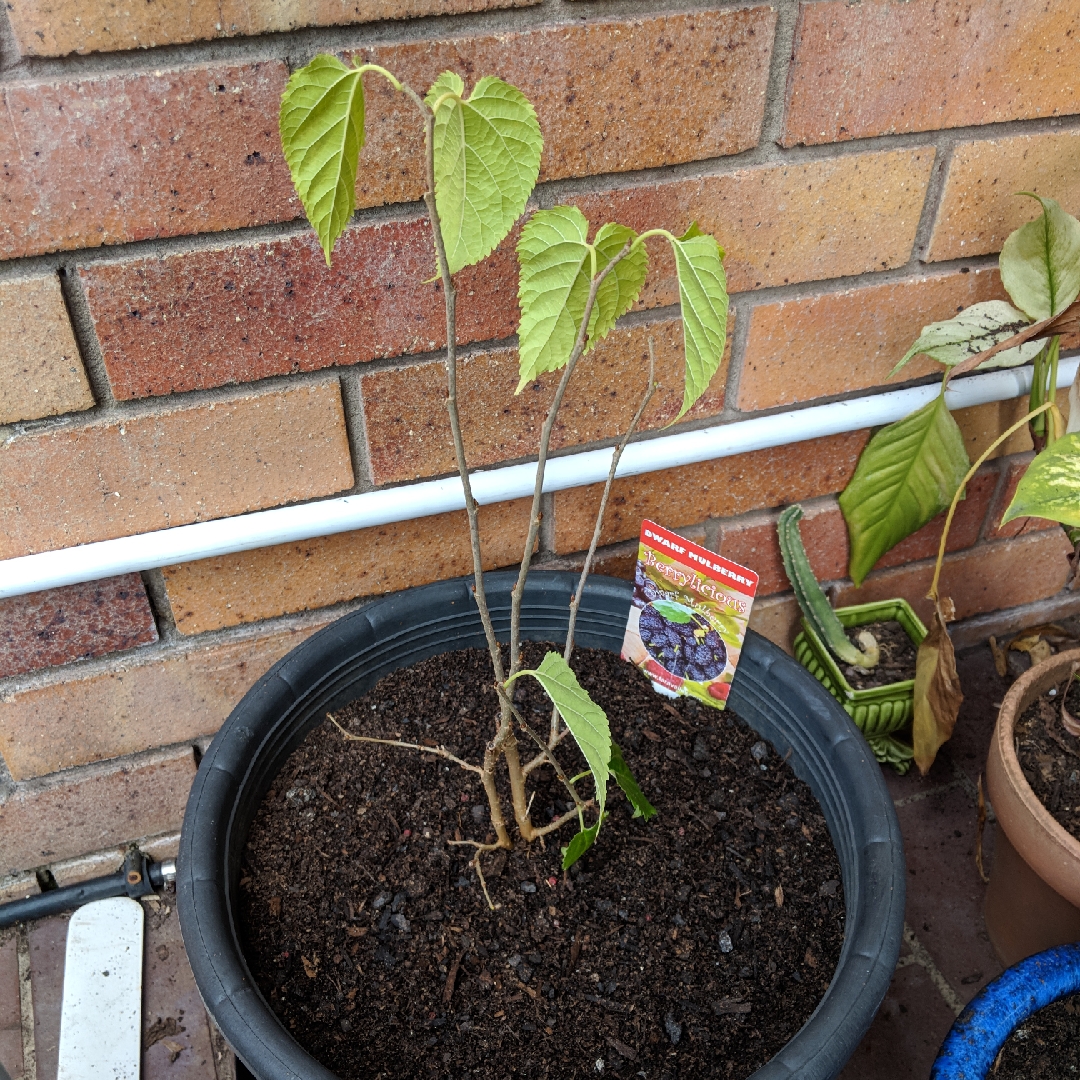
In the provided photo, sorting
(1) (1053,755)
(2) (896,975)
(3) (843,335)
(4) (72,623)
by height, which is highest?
(3) (843,335)

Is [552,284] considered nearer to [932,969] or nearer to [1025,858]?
[1025,858]

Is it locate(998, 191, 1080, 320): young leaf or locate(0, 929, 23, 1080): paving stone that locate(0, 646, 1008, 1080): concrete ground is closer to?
locate(0, 929, 23, 1080): paving stone

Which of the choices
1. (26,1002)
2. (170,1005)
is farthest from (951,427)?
(26,1002)

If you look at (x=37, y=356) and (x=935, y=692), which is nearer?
(x=37, y=356)

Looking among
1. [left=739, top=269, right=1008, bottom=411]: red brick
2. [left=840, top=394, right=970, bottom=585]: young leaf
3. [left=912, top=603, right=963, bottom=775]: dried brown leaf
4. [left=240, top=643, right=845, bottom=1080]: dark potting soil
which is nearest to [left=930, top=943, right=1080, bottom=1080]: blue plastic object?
[left=240, top=643, right=845, bottom=1080]: dark potting soil

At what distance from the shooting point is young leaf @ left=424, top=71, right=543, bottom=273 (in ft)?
1.58

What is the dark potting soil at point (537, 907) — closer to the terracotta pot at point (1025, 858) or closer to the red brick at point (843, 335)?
the terracotta pot at point (1025, 858)

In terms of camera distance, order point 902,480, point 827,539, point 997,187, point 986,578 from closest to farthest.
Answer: point 997,187
point 902,480
point 827,539
point 986,578

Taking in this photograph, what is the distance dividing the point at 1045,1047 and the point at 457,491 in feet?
2.48

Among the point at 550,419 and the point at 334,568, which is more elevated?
the point at 550,419

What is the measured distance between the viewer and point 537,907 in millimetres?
834

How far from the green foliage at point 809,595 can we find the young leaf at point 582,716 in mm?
611

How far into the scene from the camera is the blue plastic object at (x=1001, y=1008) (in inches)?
30.9

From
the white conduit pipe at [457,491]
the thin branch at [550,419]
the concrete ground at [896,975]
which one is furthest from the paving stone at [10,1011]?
the thin branch at [550,419]
